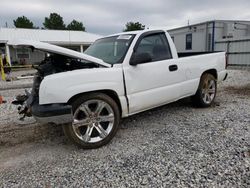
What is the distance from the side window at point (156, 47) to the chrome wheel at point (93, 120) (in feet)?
4.35

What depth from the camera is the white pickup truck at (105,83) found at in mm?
2850

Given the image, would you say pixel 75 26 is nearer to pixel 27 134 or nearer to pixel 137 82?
pixel 27 134

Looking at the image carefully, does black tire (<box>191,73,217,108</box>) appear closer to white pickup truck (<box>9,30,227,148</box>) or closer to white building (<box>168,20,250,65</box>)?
white pickup truck (<box>9,30,227,148</box>)

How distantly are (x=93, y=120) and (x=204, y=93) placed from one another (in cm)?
314

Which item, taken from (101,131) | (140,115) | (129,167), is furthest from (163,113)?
(129,167)

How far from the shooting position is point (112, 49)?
3.92 metres

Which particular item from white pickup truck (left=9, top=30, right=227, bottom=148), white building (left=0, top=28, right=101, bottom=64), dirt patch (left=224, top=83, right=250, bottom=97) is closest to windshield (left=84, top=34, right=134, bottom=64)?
white pickup truck (left=9, top=30, right=227, bottom=148)

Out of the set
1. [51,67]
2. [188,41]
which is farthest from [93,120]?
[188,41]

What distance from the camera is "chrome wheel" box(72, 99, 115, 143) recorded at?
10.2 feet

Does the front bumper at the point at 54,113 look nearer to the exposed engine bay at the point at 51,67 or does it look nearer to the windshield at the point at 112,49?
the exposed engine bay at the point at 51,67

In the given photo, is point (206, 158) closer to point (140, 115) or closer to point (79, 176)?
point (79, 176)

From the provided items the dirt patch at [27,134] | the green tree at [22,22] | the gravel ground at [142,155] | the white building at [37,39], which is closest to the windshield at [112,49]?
the gravel ground at [142,155]

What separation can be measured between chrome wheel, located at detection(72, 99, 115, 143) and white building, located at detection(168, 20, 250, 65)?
44.2ft

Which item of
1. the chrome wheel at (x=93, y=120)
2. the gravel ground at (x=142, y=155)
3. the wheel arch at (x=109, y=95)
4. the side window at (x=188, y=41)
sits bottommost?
the gravel ground at (x=142, y=155)
